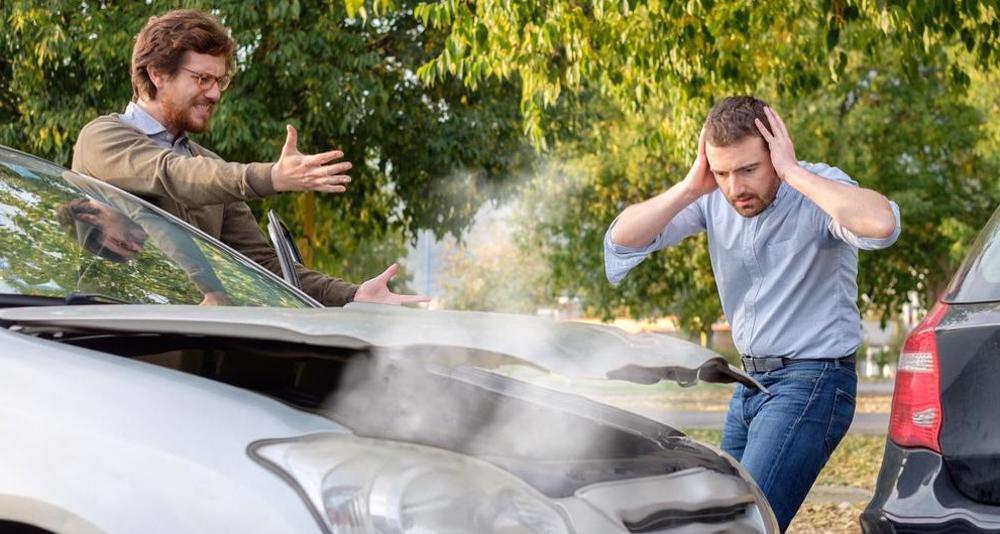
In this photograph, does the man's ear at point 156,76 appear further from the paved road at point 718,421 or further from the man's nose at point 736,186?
the paved road at point 718,421

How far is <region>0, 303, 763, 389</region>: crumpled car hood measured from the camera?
224 centimetres

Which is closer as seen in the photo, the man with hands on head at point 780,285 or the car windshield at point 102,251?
the car windshield at point 102,251

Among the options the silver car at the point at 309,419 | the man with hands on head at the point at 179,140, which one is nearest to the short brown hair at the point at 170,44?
the man with hands on head at the point at 179,140

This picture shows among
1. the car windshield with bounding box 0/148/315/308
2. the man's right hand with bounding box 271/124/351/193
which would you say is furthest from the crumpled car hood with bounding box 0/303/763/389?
the man's right hand with bounding box 271/124/351/193

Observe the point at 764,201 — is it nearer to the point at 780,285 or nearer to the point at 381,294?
the point at 780,285

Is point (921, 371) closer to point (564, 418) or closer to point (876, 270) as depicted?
point (564, 418)

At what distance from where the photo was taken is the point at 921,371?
3.76 m

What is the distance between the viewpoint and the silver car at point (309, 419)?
2051 mm

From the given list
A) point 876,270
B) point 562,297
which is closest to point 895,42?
point 876,270

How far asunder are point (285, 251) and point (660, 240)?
3.74ft

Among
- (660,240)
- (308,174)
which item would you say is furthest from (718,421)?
(308,174)

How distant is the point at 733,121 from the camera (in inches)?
160

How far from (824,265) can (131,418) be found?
250 cm

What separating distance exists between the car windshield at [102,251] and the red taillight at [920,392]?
5.08 ft
